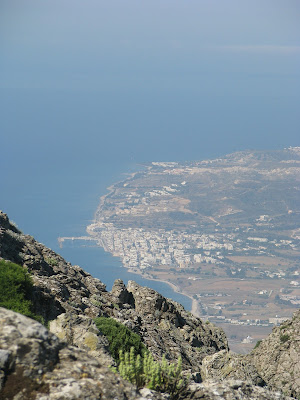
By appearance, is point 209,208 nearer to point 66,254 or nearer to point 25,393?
point 66,254

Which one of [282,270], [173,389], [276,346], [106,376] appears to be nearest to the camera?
[106,376]

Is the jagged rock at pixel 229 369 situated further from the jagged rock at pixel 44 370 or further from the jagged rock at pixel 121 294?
the jagged rock at pixel 44 370

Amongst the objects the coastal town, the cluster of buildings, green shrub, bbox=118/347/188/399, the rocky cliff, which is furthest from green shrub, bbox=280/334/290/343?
the cluster of buildings

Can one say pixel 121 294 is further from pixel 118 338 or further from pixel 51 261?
pixel 118 338

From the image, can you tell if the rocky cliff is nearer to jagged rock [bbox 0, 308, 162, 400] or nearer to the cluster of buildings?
jagged rock [bbox 0, 308, 162, 400]

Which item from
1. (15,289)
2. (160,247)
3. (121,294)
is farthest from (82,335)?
(160,247)

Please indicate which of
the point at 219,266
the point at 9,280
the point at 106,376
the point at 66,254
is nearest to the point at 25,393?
the point at 106,376
